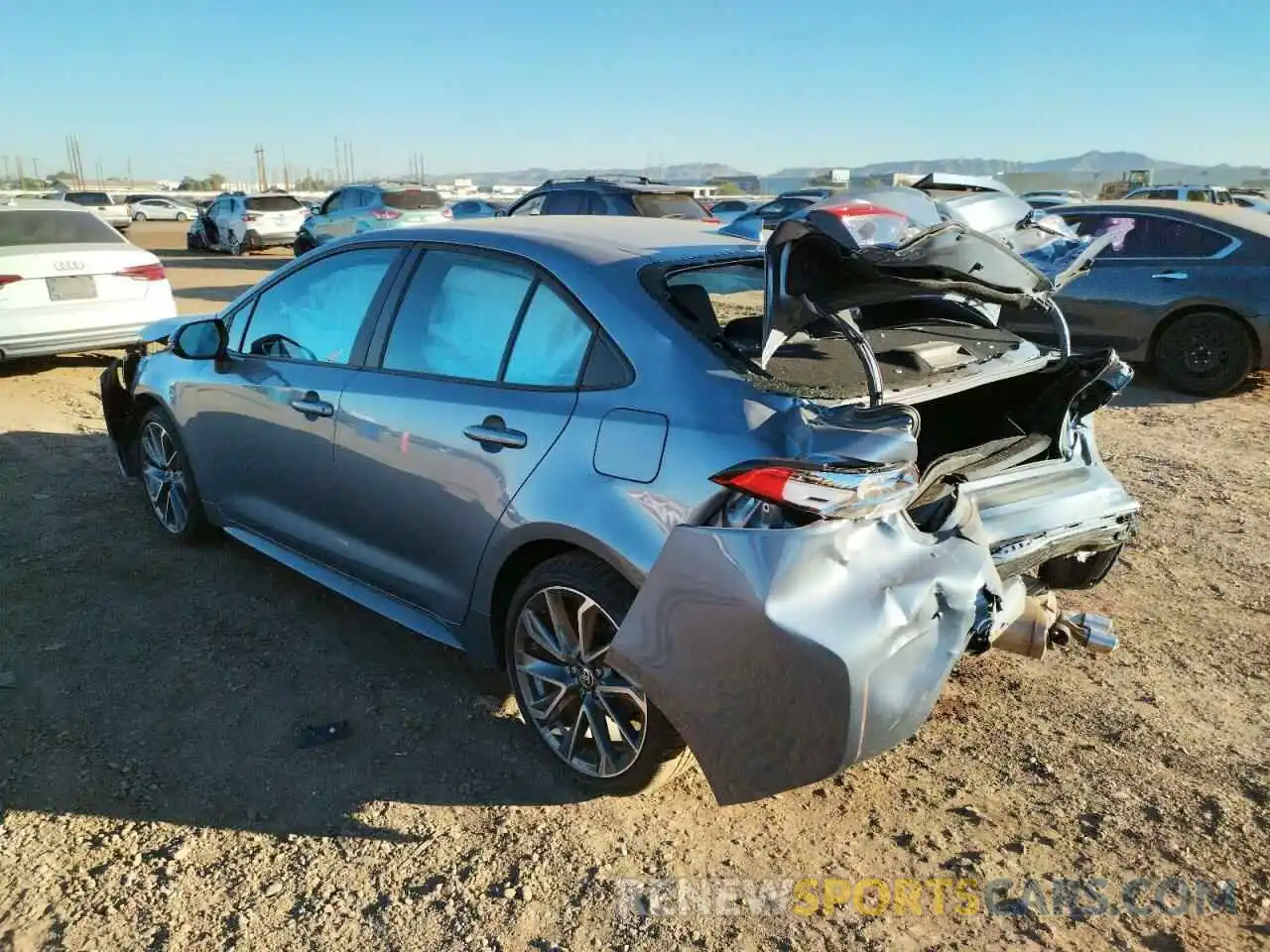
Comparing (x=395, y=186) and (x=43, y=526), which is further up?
(x=395, y=186)

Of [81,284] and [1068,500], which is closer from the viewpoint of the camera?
[1068,500]

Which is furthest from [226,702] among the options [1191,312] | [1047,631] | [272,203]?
[272,203]

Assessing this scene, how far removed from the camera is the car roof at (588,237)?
10.6 feet

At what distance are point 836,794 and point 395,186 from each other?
19315 millimetres

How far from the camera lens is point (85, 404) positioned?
819 centimetres

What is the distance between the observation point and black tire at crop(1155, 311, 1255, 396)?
8328 millimetres

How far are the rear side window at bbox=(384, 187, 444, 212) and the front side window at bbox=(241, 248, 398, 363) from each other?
15.7m

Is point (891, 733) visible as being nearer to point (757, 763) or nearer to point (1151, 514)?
point (757, 763)

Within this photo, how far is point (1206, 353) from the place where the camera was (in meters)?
8.48

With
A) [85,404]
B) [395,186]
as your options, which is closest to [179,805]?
[85,404]

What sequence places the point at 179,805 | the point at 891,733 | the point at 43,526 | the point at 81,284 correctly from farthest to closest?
the point at 81,284 < the point at 43,526 < the point at 179,805 < the point at 891,733

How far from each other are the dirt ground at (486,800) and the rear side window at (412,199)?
16.0 meters

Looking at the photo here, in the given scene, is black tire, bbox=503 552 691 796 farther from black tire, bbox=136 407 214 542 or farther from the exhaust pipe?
black tire, bbox=136 407 214 542

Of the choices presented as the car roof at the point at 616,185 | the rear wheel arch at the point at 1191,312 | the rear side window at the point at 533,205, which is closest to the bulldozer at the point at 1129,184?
the car roof at the point at 616,185
